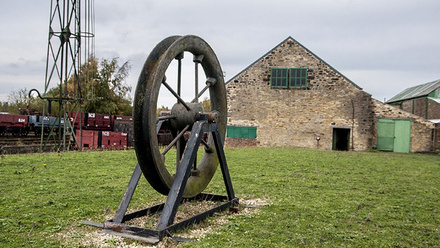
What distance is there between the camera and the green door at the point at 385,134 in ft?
78.3

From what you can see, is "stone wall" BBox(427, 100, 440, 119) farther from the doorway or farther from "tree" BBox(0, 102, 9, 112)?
"tree" BBox(0, 102, 9, 112)

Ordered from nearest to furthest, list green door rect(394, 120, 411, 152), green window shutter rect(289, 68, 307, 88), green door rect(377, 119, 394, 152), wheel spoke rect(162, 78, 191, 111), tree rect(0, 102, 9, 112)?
wheel spoke rect(162, 78, 191, 111)
green door rect(394, 120, 411, 152)
green door rect(377, 119, 394, 152)
green window shutter rect(289, 68, 307, 88)
tree rect(0, 102, 9, 112)

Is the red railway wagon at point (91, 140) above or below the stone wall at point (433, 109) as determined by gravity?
below

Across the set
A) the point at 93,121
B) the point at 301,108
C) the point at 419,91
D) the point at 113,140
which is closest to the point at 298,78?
the point at 301,108

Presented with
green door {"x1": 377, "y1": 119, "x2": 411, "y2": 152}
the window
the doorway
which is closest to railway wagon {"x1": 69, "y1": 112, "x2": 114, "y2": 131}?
the window

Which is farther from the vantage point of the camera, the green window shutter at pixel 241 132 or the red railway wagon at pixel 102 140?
the green window shutter at pixel 241 132

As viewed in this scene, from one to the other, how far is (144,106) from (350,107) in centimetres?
2094

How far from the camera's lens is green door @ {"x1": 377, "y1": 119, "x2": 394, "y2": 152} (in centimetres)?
2386

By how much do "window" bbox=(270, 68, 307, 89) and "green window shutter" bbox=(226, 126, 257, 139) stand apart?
10.2 ft

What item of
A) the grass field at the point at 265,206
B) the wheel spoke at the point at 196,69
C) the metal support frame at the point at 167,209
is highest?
the wheel spoke at the point at 196,69

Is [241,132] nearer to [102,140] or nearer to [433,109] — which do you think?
[102,140]

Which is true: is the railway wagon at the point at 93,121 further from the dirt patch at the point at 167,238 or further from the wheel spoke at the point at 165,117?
the wheel spoke at the point at 165,117

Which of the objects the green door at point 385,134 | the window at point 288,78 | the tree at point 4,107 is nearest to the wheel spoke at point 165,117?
the window at point 288,78

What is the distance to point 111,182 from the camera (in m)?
8.84
